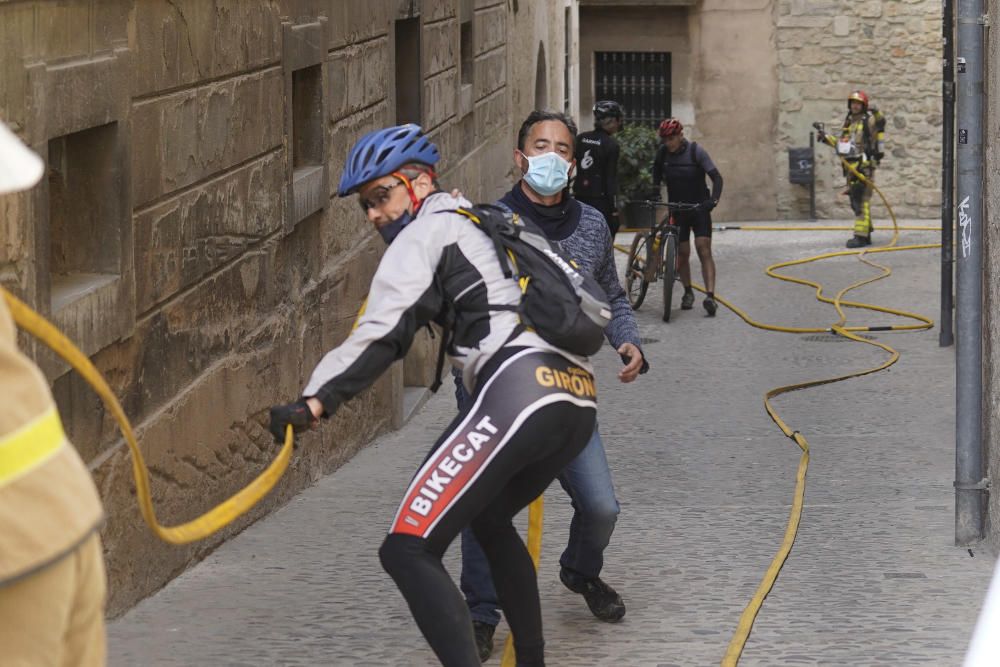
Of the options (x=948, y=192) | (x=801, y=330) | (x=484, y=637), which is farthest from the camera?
(x=801, y=330)


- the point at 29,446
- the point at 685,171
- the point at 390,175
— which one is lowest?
the point at 685,171

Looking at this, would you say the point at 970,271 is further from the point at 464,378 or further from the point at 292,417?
the point at 292,417

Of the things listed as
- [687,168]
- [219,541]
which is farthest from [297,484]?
[687,168]

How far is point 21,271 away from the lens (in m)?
5.23

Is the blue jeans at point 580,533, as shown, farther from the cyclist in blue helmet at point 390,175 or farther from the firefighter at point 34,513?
the firefighter at point 34,513

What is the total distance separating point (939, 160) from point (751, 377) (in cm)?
1539

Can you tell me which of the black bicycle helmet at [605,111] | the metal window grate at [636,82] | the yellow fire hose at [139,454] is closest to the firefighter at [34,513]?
the yellow fire hose at [139,454]

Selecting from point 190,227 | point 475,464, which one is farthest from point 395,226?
point 190,227

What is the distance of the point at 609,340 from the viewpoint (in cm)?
561

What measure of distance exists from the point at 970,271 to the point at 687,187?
354 inches

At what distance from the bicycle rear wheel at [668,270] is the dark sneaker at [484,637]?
10.0 m

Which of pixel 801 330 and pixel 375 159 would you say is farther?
pixel 801 330

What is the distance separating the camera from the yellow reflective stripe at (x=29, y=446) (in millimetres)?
2256

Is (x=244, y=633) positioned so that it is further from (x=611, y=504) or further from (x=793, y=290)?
(x=793, y=290)
